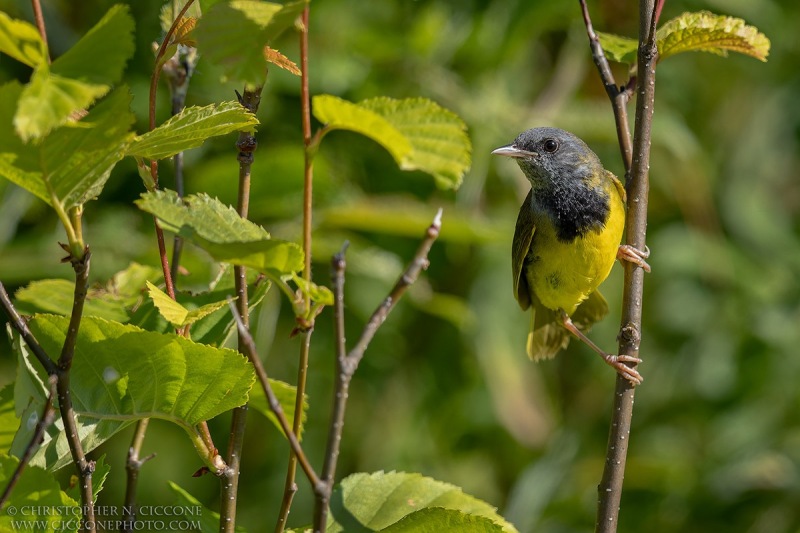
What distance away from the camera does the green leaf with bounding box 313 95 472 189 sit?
119 centimetres

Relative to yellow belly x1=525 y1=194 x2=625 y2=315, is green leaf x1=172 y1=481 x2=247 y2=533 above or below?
below

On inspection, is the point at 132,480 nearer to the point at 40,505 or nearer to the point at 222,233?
the point at 40,505

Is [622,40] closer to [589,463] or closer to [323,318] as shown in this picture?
[323,318]

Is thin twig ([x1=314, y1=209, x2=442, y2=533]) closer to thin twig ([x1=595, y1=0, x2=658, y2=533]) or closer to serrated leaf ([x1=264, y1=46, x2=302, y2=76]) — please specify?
serrated leaf ([x1=264, y1=46, x2=302, y2=76])

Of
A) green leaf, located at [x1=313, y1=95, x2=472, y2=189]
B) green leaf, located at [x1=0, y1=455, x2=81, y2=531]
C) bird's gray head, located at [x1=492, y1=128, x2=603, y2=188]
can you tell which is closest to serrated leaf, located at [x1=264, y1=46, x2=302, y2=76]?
green leaf, located at [x1=313, y1=95, x2=472, y2=189]

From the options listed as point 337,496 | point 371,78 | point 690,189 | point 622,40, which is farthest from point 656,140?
point 337,496

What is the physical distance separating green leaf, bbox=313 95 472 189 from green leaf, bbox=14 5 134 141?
0.24 metres

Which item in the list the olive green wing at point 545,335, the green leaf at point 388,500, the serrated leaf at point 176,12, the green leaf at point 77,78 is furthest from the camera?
the olive green wing at point 545,335

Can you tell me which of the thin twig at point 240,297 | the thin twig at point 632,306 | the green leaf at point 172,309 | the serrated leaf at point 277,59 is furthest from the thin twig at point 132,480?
the thin twig at point 632,306

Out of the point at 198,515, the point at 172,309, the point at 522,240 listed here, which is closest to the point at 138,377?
the point at 172,309

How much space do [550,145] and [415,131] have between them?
1.68 metres

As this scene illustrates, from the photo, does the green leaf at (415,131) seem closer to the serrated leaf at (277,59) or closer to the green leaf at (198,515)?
the serrated leaf at (277,59)

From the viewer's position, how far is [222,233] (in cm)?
121

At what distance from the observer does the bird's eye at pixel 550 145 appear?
112 inches
